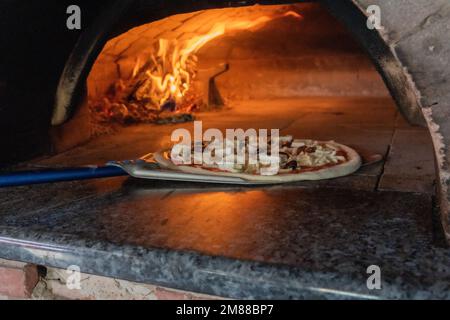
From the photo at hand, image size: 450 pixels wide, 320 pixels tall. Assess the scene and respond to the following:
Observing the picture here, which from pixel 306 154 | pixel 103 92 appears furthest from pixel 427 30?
pixel 103 92

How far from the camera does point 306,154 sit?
5.09 feet

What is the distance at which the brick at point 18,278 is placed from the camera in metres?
1.05

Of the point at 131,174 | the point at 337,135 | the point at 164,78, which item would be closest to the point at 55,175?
the point at 131,174

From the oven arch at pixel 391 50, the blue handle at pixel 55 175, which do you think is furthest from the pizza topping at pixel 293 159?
the oven arch at pixel 391 50

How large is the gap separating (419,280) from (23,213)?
3.20 ft

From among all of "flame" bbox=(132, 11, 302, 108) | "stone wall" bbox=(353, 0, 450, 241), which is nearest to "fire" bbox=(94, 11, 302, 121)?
"flame" bbox=(132, 11, 302, 108)

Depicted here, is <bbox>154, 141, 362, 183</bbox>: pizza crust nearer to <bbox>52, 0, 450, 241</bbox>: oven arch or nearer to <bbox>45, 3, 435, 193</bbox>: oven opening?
<bbox>45, 3, 435, 193</bbox>: oven opening

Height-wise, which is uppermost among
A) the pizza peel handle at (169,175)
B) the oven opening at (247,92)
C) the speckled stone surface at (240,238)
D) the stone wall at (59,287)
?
the oven opening at (247,92)

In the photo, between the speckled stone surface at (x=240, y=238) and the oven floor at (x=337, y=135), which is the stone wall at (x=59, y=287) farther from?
the oven floor at (x=337, y=135)

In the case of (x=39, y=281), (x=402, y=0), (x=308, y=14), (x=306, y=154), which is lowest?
(x=39, y=281)

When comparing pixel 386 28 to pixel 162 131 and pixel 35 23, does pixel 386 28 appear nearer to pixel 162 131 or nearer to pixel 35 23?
pixel 35 23

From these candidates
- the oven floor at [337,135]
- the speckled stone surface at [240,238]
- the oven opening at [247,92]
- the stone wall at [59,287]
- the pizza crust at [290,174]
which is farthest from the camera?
the oven opening at [247,92]

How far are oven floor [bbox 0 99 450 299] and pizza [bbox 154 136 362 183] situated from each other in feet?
0.12

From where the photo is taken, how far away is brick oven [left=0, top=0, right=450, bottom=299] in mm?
848
